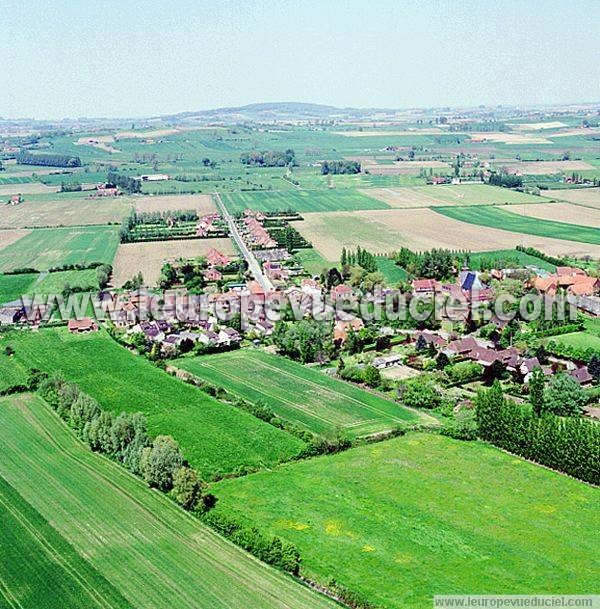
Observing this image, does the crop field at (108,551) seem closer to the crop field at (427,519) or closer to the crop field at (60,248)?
the crop field at (427,519)

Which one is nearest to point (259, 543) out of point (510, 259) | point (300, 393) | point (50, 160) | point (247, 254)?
point (300, 393)

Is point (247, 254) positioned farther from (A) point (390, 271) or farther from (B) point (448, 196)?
(B) point (448, 196)

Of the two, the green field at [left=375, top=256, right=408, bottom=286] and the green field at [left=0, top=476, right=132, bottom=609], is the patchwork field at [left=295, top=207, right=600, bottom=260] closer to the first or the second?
the green field at [left=375, top=256, right=408, bottom=286]

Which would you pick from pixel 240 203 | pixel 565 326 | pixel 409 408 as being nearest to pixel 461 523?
pixel 409 408

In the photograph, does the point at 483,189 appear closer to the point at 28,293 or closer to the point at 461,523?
the point at 28,293

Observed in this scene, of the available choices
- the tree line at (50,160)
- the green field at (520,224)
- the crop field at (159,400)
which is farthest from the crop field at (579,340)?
the tree line at (50,160)

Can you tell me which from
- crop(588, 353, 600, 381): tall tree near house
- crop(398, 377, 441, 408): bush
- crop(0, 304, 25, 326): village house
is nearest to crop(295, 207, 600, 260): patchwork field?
crop(0, 304, 25, 326): village house

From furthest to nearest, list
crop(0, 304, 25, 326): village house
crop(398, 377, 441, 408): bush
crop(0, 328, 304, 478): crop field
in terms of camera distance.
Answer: crop(0, 304, 25, 326): village house, crop(398, 377, 441, 408): bush, crop(0, 328, 304, 478): crop field
